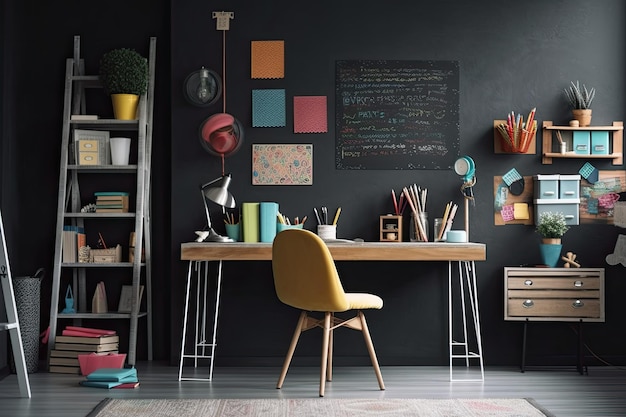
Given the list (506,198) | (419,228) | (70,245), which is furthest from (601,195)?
(70,245)

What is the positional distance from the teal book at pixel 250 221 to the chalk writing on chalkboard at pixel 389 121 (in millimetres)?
654

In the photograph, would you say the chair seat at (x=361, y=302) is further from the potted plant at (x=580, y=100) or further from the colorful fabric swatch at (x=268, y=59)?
the potted plant at (x=580, y=100)

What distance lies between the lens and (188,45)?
5.77m

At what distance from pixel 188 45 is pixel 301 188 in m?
1.23

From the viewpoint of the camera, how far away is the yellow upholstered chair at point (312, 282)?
4.64m

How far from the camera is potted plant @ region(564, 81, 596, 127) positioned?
5669mm

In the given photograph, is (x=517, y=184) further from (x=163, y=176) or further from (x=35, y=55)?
(x=35, y=55)

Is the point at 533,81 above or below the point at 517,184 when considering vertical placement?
above

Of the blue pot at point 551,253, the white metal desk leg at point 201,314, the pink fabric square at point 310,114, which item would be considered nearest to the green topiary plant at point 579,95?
the blue pot at point 551,253

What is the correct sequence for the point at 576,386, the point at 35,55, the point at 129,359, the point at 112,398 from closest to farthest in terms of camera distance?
1. the point at 112,398
2. the point at 576,386
3. the point at 129,359
4. the point at 35,55

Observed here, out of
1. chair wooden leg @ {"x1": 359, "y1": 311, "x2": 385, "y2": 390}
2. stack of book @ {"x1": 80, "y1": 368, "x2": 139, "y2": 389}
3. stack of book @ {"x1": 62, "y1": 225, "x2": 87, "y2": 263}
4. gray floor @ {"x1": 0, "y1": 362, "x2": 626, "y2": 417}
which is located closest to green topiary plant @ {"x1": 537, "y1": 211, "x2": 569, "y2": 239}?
gray floor @ {"x1": 0, "y1": 362, "x2": 626, "y2": 417}

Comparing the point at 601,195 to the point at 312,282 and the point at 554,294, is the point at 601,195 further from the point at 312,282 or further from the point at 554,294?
the point at 312,282

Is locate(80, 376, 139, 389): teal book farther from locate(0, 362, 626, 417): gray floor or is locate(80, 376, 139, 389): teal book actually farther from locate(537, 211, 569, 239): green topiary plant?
locate(537, 211, 569, 239): green topiary plant

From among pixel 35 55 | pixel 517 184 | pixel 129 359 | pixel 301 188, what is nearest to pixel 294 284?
pixel 301 188
